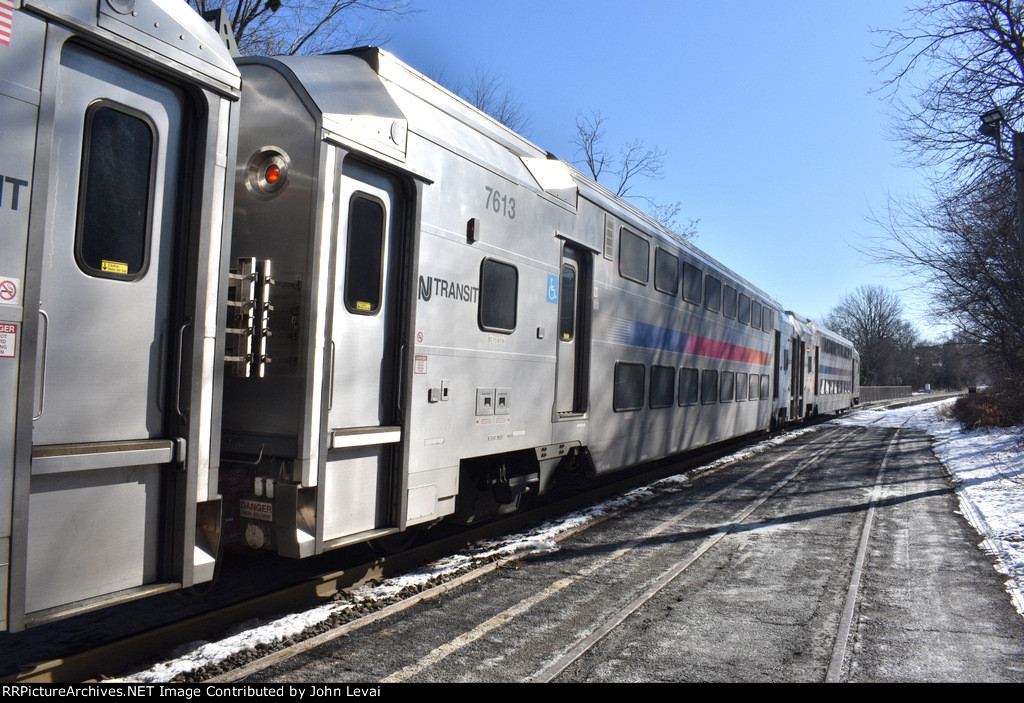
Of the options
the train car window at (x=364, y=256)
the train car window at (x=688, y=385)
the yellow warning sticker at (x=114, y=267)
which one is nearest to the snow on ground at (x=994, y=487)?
the train car window at (x=688, y=385)

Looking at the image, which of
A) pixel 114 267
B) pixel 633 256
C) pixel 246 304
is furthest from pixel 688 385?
pixel 114 267

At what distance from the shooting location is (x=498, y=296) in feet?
20.4

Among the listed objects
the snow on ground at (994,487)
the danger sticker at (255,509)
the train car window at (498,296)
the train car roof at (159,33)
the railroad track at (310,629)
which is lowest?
the railroad track at (310,629)

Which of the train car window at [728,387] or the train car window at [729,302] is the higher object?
the train car window at [729,302]

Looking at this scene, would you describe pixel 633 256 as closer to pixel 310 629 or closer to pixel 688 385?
pixel 688 385

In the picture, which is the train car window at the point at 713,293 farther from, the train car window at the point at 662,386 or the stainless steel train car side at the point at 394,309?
the stainless steel train car side at the point at 394,309

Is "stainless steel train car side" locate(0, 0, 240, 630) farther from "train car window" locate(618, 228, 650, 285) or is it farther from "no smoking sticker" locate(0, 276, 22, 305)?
"train car window" locate(618, 228, 650, 285)

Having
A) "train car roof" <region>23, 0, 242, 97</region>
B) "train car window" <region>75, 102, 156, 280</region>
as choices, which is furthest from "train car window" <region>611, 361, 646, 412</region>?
"train car window" <region>75, 102, 156, 280</region>

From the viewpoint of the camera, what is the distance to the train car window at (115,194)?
3.18 metres

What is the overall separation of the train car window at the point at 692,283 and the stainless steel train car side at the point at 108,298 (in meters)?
8.86

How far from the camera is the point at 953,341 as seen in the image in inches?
1075

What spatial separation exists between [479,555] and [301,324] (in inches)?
120

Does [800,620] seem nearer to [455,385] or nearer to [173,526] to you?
[455,385]
